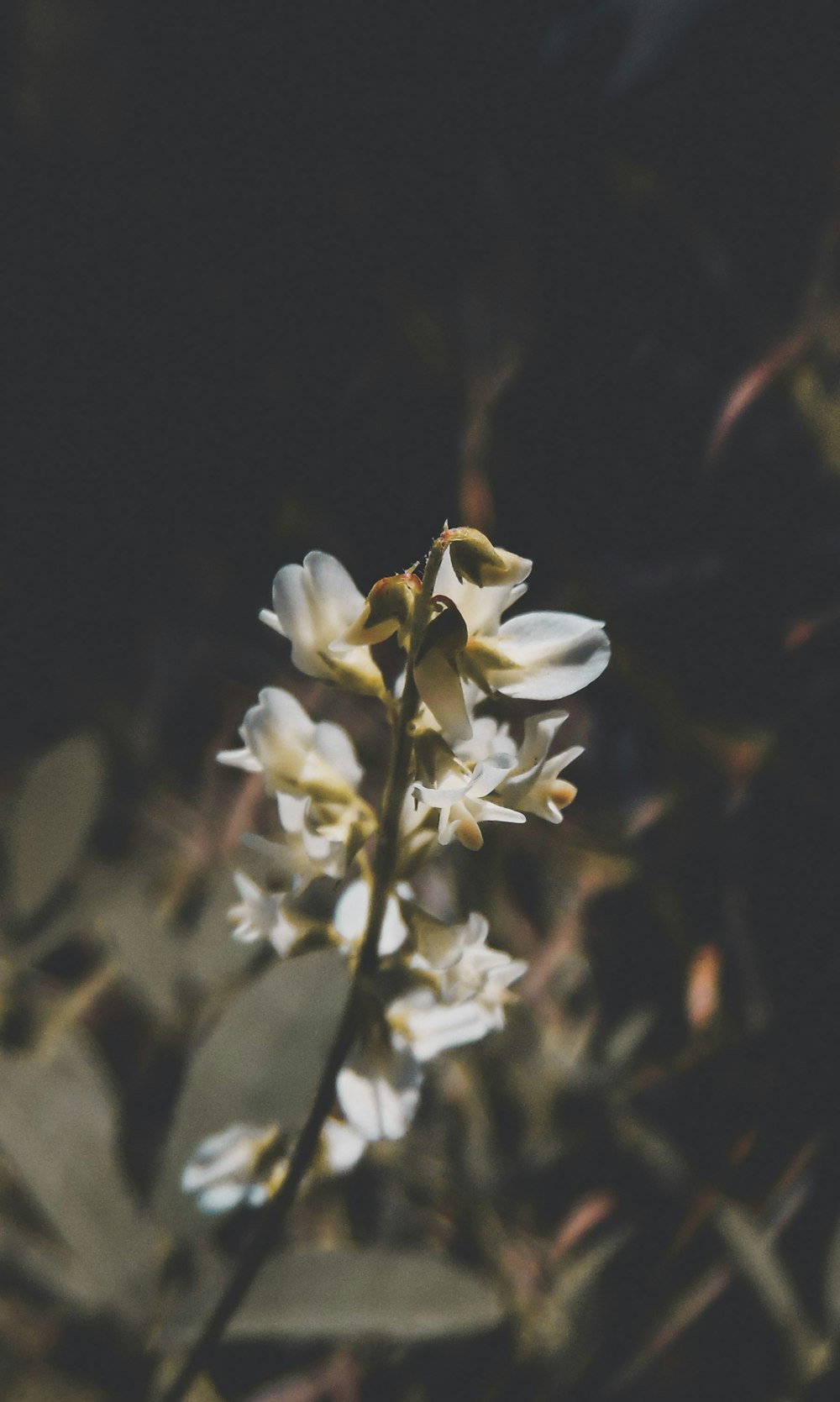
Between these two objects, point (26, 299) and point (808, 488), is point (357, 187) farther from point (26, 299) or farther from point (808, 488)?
point (808, 488)

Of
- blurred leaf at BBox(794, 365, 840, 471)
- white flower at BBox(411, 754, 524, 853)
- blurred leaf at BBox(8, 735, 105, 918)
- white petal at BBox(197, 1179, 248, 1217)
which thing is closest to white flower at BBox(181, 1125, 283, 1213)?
white petal at BBox(197, 1179, 248, 1217)

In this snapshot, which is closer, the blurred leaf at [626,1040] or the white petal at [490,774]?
the white petal at [490,774]

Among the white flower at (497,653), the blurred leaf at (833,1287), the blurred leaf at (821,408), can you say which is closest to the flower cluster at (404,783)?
the white flower at (497,653)

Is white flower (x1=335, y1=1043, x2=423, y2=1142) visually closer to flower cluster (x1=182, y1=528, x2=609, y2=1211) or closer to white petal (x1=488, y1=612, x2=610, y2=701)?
flower cluster (x1=182, y1=528, x2=609, y2=1211)

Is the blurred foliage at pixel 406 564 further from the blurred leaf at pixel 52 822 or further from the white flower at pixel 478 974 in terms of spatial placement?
the white flower at pixel 478 974

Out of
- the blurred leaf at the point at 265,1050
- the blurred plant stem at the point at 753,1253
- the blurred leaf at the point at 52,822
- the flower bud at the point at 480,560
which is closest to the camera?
the flower bud at the point at 480,560

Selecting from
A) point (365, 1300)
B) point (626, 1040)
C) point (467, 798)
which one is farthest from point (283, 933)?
point (626, 1040)

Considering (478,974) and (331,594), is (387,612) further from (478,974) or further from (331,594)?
(478,974)

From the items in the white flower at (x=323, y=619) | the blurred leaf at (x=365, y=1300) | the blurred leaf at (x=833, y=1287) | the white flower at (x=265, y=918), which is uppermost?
the white flower at (x=323, y=619)
